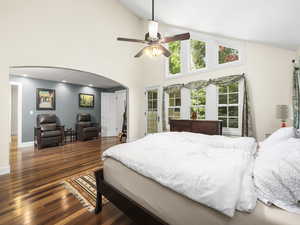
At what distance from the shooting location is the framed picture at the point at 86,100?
693cm

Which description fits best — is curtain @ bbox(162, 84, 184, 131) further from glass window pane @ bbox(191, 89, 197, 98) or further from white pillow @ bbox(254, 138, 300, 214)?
white pillow @ bbox(254, 138, 300, 214)

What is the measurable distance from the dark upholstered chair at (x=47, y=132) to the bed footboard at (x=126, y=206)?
4153 millimetres

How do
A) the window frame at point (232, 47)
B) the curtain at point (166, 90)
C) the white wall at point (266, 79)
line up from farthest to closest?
the curtain at point (166, 90) → the window frame at point (232, 47) → the white wall at point (266, 79)

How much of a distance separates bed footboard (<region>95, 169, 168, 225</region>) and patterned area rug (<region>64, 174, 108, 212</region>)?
0.77 feet

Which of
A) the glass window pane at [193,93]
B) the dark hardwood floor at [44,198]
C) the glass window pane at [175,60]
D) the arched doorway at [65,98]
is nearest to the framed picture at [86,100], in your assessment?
the arched doorway at [65,98]

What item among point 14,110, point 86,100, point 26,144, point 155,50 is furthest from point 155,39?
point 14,110

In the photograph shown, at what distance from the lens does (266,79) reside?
10.8 feet

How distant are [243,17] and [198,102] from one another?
2.26 metres

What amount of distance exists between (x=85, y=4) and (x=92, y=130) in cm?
444

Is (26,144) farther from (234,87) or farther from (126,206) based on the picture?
(234,87)

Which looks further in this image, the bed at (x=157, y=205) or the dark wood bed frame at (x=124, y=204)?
the dark wood bed frame at (x=124, y=204)

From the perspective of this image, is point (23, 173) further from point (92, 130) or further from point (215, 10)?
point (215, 10)

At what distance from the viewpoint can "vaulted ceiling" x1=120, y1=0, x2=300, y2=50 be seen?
2.20m

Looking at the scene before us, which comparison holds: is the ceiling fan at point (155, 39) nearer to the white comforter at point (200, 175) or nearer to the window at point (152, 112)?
the white comforter at point (200, 175)
